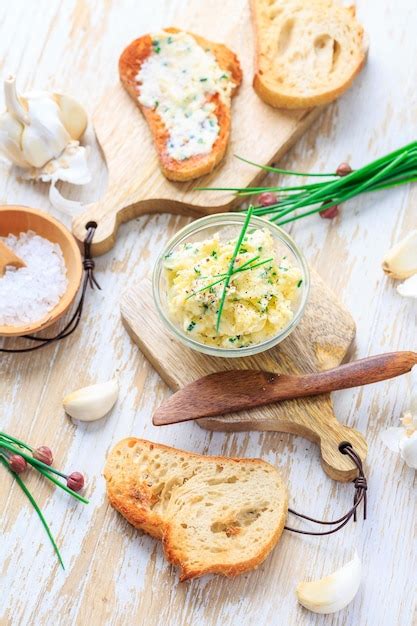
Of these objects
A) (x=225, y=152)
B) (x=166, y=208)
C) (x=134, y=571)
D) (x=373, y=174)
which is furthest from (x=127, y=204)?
(x=134, y=571)

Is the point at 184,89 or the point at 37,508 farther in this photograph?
the point at 184,89

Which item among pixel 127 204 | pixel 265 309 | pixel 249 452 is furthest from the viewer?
pixel 127 204

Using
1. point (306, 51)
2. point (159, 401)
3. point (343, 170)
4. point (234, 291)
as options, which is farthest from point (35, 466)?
point (306, 51)

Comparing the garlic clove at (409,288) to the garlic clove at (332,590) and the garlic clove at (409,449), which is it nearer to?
the garlic clove at (409,449)

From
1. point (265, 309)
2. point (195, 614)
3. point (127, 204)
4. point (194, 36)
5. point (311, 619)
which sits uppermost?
point (194, 36)

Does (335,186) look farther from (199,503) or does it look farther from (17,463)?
(17,463)

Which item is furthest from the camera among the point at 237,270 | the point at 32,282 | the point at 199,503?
the point at 32,282

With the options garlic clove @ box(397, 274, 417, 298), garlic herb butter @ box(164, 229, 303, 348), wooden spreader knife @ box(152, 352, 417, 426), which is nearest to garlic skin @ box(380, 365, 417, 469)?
wooden spreader knife @ box(152, 352, 417, 426)

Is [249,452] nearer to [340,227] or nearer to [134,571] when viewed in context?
[134,571]
